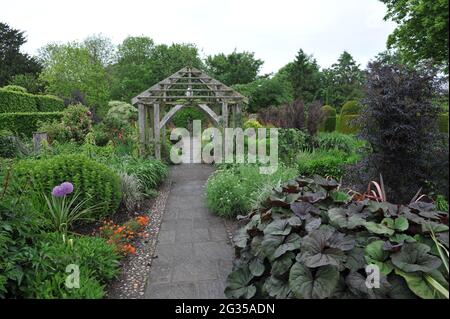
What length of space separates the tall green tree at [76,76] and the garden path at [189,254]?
20265 millimetres

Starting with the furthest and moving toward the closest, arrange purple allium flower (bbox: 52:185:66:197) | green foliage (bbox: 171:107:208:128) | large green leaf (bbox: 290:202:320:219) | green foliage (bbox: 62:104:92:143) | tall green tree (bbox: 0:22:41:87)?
tall green tree (bbox: 0:22:41:87) < green foliage (bbox: 171:107:208:128) < green foliage (bbox: 62:104:92:143) < purple allium flower (bbox: 52:185:66:197) < large green leaf (bbox: 290:202:320:219)

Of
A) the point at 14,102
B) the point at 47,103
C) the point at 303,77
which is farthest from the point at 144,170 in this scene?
the point at 303,77

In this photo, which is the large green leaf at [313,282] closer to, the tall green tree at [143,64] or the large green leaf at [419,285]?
the large green leaf at [419,285]

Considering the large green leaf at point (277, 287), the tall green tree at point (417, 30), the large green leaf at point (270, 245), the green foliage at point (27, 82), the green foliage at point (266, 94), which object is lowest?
the large green leaf at point (277, 287)

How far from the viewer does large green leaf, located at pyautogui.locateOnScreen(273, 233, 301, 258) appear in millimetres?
2170

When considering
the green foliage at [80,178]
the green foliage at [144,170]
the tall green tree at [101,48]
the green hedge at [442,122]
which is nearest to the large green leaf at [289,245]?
the green foliage at [80,178]

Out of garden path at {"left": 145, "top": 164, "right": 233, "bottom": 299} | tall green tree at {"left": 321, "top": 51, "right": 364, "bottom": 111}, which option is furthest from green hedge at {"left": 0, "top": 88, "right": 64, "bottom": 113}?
tall green tree at {"left": 321, "top": 51, "right": 364, "bottom": 111}

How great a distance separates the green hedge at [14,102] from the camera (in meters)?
11.6

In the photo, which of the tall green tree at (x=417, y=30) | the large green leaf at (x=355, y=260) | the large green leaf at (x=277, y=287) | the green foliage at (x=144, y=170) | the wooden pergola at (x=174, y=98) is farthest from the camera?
the tall green tree at (x=417, y=30)

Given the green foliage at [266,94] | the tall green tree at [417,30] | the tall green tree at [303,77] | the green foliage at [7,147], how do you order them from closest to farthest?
the green foliage at [7,147]
the tall green tree at [417,30]
the green foliage at [266,94]
the tall green tree at [303,77]

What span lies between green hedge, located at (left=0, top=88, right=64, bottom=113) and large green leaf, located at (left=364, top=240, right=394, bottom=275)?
13913mm

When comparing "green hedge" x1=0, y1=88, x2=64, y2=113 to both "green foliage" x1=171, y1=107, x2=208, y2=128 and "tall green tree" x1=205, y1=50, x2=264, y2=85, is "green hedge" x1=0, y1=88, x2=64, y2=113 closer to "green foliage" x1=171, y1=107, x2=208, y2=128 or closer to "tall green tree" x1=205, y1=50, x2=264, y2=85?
"green foliage" x1=171, y1=107, x2=208, y2=128

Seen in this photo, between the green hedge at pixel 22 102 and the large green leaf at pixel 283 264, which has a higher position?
the green hedge at pixel 22 102
